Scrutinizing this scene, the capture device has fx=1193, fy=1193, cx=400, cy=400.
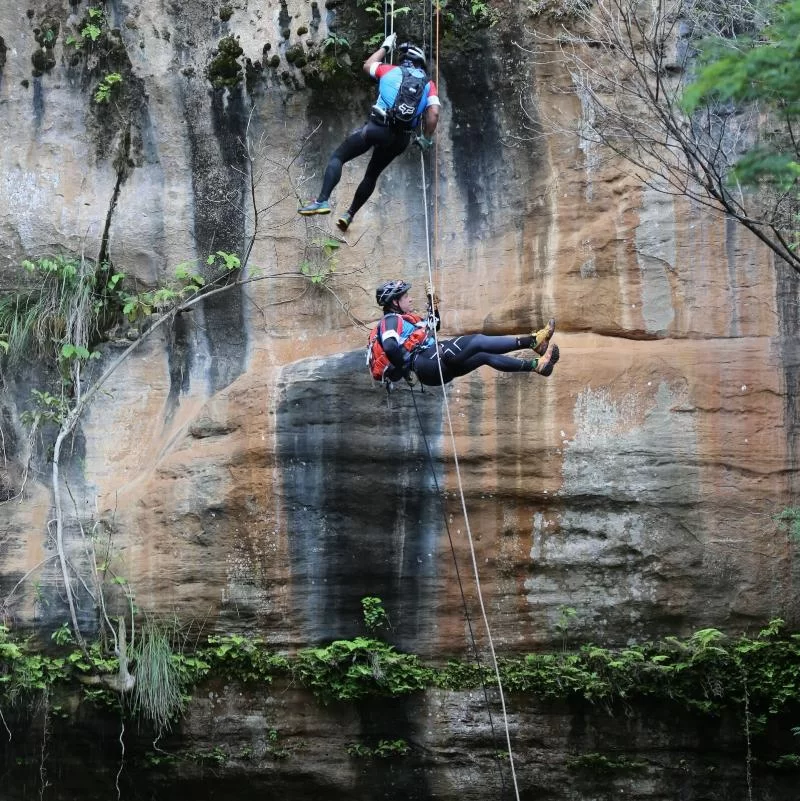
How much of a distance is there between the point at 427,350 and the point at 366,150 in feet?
5.41

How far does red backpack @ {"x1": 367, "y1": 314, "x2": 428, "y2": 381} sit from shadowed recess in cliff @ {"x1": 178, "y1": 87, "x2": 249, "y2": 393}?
167 cm

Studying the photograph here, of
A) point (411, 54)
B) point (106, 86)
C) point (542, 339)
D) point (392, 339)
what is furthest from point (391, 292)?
point (106, 86)

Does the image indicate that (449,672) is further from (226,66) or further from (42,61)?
(42,61)

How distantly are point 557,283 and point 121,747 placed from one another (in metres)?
4.88

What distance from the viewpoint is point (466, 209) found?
945 centimetres

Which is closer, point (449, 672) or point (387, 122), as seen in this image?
point (387, 122)

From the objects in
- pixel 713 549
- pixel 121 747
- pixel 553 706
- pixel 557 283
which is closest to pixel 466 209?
pixel 557 283

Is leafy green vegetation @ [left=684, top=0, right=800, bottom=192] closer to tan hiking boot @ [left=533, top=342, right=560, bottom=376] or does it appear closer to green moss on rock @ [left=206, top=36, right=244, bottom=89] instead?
Answer: tan hiking boot @ [left=533, top=342, right=560, bottom=376]

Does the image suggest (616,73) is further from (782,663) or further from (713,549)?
(782,663)

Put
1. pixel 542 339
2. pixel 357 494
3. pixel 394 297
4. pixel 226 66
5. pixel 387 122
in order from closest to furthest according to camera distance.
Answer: pixel 542 339 → pixel 394 297 → pixel 387 122 → pixel 357 494 → pixel 226 66

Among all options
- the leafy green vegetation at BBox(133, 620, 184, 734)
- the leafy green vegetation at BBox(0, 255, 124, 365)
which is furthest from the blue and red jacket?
the leafy green vegetation at BBox(133, 620, 184, 734)

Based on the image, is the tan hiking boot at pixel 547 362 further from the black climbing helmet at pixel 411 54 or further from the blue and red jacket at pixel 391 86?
the black climbing helmet at pixel 411 54

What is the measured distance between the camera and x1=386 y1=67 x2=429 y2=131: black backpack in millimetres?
8336

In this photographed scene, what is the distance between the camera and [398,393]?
9.02 metres
